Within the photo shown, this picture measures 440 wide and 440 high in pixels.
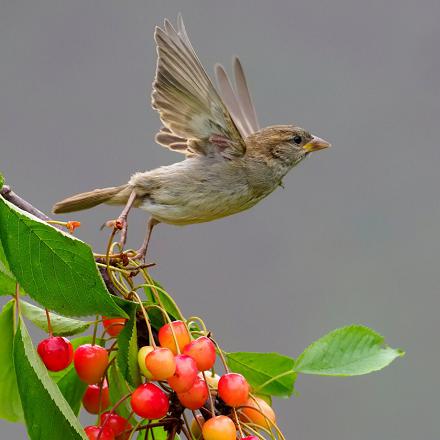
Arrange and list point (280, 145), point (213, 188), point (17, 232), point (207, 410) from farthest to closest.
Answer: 1. point (280, 145)
2. point (213, 188)
3. point (207, 410)
4. point (17, 232)

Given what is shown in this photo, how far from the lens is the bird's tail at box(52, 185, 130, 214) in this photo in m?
2.23

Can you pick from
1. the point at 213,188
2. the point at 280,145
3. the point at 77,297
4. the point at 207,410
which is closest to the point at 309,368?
the point at 207,410

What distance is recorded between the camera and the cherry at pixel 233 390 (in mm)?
1126

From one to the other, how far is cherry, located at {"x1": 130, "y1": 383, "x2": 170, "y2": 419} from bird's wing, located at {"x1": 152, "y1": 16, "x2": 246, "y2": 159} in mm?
1119

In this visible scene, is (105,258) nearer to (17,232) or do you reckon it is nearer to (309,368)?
(17,232)

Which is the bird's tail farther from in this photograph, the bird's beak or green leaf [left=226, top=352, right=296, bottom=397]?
green leaf [left=226, top=352, right=296, bottom=397]

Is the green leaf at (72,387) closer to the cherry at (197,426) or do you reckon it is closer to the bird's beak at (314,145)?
the cherry at (197,426)

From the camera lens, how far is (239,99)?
2.85 m

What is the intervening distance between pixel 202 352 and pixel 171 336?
0.05 metres

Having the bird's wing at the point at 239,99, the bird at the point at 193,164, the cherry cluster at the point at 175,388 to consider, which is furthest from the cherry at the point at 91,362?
the bird's wing at the point at 239,99

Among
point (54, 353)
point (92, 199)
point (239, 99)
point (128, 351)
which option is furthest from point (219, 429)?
point (239, 99)

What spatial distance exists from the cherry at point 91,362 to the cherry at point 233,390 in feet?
0.55

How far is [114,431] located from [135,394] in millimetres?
108

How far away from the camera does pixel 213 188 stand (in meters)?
2.24
